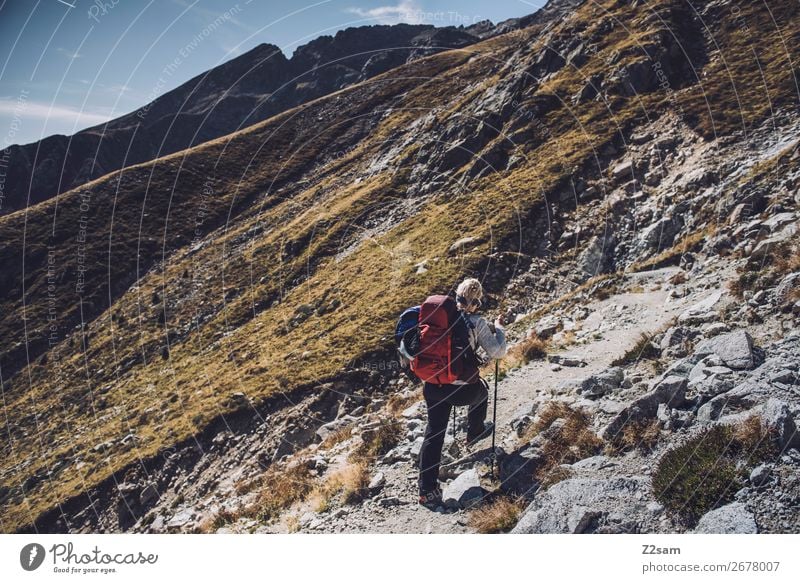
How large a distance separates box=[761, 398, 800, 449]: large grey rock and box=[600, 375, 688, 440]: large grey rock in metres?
1.03

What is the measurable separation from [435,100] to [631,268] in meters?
56.0

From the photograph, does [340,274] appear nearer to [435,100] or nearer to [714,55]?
[714,55]

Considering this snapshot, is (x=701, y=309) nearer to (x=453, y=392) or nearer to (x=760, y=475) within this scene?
(x=760, y=475)

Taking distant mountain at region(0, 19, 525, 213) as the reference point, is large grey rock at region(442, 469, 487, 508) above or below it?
below

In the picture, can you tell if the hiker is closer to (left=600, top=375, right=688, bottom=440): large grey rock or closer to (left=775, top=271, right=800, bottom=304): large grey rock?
(left=600, top=375, right=688, bottom=440): large grey rock

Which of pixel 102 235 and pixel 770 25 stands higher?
pixel 102 235

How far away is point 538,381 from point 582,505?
196 inches

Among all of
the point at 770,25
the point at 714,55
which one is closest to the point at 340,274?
the point at 714,55

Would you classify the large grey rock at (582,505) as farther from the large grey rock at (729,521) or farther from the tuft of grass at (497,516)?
the large grey rock at (729,521)

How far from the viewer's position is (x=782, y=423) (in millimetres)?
4867

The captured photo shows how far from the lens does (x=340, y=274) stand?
1152 inches

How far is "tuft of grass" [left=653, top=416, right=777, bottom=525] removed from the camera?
15.6 ft

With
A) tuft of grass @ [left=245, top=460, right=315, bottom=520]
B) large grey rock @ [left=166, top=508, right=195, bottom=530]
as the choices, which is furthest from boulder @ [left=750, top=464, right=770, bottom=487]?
large grey rock @ [left=166, top=508, right=195, bottom=530]

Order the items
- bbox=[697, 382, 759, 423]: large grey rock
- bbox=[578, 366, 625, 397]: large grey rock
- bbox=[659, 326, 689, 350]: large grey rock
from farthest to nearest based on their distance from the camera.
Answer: bbox=[659, 326, 689, 350]: large grey rock, bbox=[578, 366, 625, 397]: large grey rock, bbox=[697, 382, 759, 423]: large grey rock
